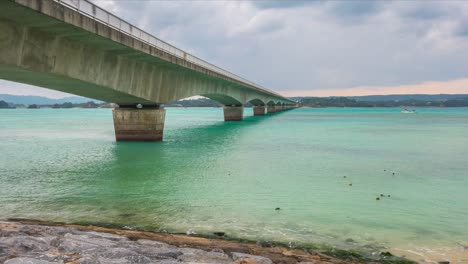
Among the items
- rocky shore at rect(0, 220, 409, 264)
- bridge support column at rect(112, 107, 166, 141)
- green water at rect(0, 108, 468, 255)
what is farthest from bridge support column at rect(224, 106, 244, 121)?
rocky shore at rect(0, 220, 409, 264)

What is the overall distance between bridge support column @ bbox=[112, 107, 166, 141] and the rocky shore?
23857mm

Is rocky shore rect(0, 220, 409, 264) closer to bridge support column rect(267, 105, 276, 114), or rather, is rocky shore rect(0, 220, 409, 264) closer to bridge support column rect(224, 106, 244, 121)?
bridge support column rect(224, 106, 244, 121)

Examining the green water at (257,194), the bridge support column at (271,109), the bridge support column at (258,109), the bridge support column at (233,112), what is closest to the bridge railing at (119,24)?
the green water at (257,194)

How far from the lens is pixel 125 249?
7.63 meters

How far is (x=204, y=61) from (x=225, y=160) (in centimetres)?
1797

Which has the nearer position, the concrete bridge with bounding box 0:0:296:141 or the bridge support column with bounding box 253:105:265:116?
the concrete bridge with bounding box 0:0:296:141

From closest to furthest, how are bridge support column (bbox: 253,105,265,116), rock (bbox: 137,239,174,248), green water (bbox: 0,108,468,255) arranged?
rock (bbox: 137,239,174,248) < green water (bbox: 0,108,468,255) < bridge support column (bbox: 253,105,265,116)

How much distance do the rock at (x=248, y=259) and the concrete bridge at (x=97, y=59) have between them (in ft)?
40.0

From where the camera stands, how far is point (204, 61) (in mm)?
39969

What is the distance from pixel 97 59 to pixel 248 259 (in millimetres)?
18500

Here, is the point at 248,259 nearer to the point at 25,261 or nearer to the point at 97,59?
the point at 25,261

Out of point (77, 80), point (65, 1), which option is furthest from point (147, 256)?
point (77, 80)

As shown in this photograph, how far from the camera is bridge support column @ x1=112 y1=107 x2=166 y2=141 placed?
32719 millimetres

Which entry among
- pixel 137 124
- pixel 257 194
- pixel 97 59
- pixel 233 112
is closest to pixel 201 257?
pixel 257 194
